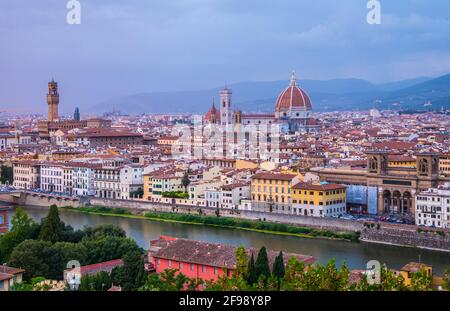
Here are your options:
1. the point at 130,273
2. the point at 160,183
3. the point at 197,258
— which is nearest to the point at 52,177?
the point at 160,183

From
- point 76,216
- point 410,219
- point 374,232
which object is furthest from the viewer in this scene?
point 76,216

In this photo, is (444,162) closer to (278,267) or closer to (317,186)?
(317,186)

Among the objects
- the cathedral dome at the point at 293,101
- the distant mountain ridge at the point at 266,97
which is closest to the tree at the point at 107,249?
the cathedral dome at the point at 293,101

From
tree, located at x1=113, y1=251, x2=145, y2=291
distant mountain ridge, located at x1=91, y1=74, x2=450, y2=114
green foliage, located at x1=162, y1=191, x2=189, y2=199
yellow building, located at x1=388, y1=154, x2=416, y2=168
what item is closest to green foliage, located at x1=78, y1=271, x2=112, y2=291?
tree, located at x1=113, y1=251, x2=145, y2=291

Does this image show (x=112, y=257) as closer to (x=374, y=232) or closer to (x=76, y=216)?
(x=374, y=232)
